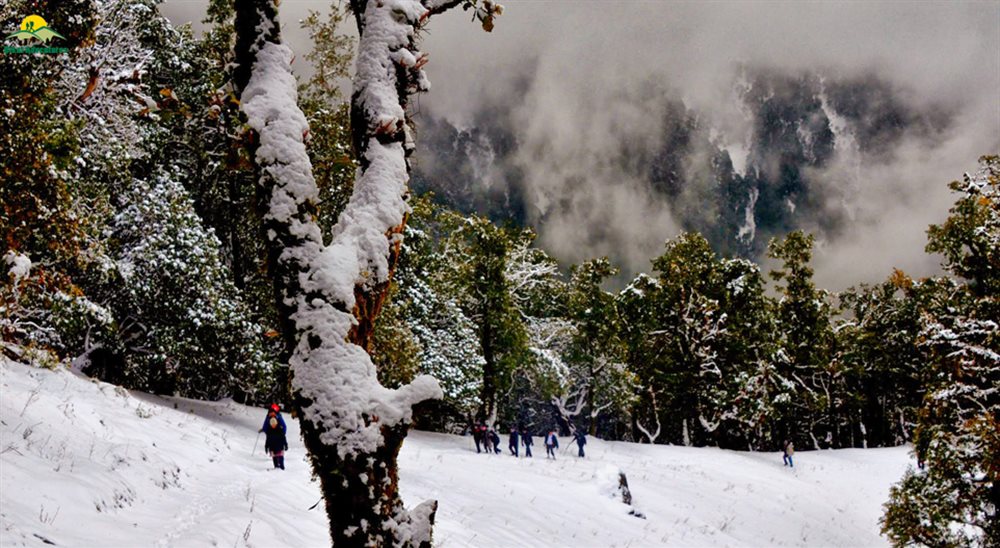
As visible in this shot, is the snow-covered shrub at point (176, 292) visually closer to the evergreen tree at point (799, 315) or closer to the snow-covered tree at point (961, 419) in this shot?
the snow-covered tree at point (961, 419)

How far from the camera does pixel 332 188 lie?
20.8 metres

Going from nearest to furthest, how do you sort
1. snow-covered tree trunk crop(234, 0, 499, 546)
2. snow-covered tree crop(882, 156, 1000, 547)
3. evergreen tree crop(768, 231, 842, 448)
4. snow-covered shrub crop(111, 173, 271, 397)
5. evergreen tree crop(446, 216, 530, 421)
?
snow-covered tree trunk crop(234, 0, 499, 546), snow-covered tree crop(882, 156, 1000, 547), snow-covered shrub crop(111, 173, 271, 397), evergreen tree crop(446, 216, 530, 421), evergreen tree crop(768, 231, 842, 448)

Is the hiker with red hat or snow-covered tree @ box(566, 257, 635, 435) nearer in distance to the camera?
the hiker with red hat

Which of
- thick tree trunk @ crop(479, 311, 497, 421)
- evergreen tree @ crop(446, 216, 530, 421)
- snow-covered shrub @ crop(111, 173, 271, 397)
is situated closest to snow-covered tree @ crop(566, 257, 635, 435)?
thick tree trunk @ crop(479, 311, 497, 421)

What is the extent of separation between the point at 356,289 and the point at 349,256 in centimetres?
20

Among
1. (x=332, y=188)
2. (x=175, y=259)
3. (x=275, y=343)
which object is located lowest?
(x=275, y=343)

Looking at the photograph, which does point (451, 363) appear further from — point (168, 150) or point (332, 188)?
point (168, 150)

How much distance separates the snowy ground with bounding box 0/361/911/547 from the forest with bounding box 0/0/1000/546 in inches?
67.2

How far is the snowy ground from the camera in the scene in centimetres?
748

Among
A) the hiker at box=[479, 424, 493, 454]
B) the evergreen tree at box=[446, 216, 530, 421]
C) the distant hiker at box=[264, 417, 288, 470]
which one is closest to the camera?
the distant hiker at box=[264, 417, 288, 470]

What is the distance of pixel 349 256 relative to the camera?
347cm

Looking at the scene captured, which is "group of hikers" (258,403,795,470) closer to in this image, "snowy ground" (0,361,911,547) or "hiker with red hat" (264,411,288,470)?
"hiker with red hat" (264,411,288,470)

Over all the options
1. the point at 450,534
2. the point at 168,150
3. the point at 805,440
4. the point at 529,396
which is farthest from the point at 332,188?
the point at 805,440

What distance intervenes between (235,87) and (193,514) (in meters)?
7.52
